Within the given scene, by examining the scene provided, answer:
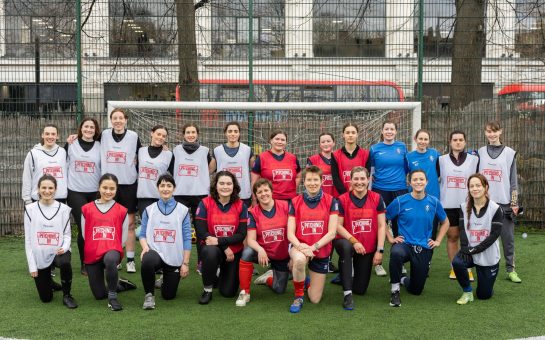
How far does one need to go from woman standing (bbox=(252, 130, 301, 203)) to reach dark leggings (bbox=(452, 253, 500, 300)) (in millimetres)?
1798

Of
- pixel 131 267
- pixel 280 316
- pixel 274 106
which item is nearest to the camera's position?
pixel 280 316

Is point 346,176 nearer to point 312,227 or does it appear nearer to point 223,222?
point 312,227

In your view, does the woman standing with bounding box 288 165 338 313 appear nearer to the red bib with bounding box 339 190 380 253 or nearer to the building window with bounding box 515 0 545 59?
the red bib with bounding box 339 190 380 253

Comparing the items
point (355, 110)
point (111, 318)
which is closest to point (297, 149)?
point (355, 110)

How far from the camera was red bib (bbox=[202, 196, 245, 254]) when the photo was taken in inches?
226

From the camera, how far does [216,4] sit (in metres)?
9.04

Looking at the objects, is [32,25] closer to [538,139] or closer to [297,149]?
[297,149]

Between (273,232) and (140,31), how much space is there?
14.5ft

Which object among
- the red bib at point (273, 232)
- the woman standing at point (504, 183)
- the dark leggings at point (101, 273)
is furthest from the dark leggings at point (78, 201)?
the woman standing at point (504, 183)

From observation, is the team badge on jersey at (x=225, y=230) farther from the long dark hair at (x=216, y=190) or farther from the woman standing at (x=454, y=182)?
the woman standing at (x=454, y=182)

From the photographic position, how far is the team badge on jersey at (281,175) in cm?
647

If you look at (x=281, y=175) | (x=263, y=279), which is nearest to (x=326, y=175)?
(x=281, y=175)

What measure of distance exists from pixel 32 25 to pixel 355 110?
4.65 metres

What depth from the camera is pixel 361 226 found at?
5.71m
